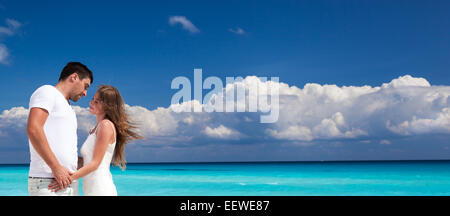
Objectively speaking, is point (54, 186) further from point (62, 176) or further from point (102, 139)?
point (102, 139)

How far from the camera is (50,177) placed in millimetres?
2738

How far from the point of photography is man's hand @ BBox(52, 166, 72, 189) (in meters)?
2.70

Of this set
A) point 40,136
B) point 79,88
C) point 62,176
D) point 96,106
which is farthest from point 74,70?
point 62,176

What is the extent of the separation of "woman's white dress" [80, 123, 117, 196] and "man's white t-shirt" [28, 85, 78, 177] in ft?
0.54

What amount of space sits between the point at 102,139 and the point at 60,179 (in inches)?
15.9

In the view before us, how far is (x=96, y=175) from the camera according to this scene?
9.87ft

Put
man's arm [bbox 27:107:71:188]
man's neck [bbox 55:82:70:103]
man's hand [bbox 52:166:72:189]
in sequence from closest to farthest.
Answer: man's arm [bbox 27:107:71:188] → man's hand [bbox 52:166:72:189] → man's neck [bbox 55:82:70:103]

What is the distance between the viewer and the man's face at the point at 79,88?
2924 millimetres

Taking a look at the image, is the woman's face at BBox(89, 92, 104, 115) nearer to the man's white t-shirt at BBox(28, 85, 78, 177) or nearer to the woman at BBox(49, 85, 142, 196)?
the woman at BBox(49, 85, 142, 196)

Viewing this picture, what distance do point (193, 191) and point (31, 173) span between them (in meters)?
18.9

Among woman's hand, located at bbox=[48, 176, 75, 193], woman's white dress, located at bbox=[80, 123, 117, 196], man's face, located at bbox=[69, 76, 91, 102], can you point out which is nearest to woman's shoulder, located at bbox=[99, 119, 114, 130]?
woman's white dress, located at bbox=[80, 123, 117, 196]

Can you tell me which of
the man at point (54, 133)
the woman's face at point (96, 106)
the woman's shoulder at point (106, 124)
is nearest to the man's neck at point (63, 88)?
the man at point (54, 133)
